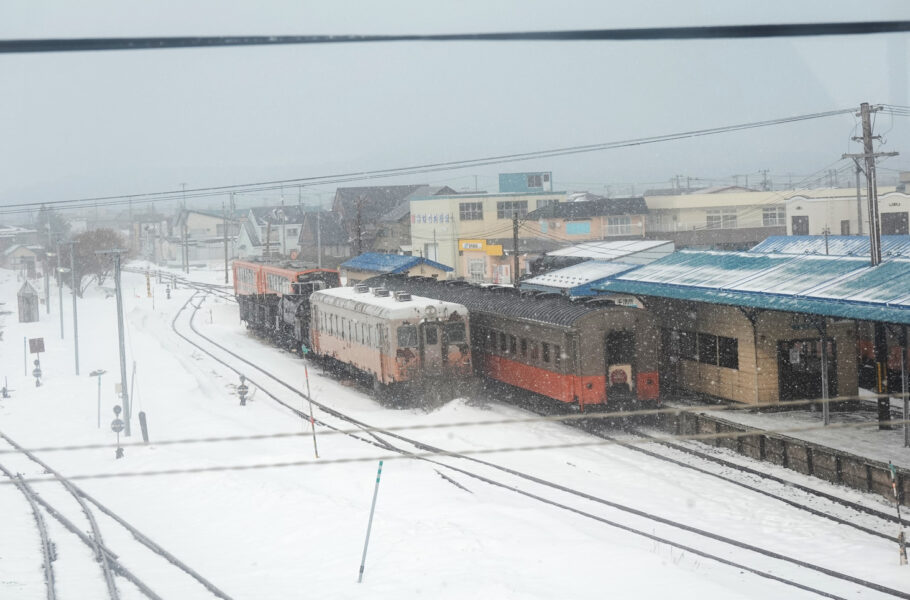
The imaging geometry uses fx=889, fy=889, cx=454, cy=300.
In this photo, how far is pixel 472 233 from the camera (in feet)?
169

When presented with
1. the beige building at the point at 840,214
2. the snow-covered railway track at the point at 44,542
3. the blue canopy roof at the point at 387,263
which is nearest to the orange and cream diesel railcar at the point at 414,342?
the snow-covered railway track at the point at 44,542

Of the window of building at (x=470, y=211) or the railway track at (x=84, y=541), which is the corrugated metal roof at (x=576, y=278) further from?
the window of building at (x=470, y=211)

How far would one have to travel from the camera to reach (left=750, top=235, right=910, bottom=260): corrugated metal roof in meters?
27.4

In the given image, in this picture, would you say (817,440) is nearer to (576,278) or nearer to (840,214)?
(576,278)

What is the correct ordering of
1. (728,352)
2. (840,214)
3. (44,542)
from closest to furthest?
(44,542) → (728,352) → (840,214)

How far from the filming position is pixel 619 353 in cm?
1927

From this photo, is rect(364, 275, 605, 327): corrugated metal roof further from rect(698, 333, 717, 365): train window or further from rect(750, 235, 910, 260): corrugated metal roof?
rect(750, 235, 910, 260): corrugated metal roof

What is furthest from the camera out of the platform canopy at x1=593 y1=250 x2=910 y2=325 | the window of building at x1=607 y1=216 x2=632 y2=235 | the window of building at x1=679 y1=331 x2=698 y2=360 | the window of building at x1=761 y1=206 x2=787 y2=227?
the window of building at x1=761 y1=206 x2=787 y2=227

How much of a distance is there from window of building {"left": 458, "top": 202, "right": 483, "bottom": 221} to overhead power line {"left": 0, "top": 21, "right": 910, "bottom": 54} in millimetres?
47015

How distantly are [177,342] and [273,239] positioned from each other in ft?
116

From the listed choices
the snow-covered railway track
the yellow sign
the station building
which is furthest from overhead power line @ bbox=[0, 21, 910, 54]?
the yellow sign

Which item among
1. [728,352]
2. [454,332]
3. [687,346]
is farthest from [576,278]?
[728,352]

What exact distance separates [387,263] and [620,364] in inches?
842

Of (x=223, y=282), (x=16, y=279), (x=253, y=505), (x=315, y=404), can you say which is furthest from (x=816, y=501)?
(x=223, y=282)
